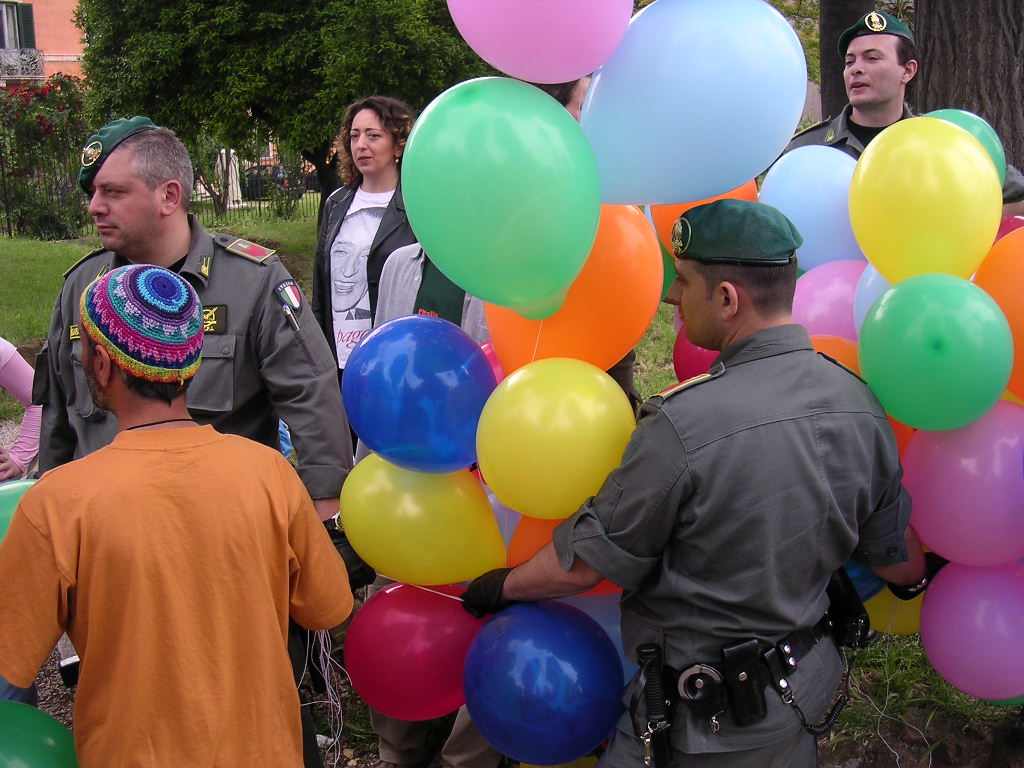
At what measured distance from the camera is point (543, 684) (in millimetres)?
2174

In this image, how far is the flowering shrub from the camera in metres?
16.6

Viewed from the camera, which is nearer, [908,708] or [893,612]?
[893,612]

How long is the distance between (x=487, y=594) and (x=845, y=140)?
2.44 meters

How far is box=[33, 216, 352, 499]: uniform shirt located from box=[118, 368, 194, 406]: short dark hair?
2.80 feet

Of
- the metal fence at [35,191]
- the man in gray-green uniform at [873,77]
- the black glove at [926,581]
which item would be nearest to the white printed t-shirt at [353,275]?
the man in gray-green uniform at [873,77]

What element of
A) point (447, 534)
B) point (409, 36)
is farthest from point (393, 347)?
point (409, 36)

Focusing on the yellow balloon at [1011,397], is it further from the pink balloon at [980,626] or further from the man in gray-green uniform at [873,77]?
the man in gray-green uniform at [873,77]

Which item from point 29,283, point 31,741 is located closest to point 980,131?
point 31,741

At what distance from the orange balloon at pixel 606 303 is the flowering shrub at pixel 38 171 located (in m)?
16.6

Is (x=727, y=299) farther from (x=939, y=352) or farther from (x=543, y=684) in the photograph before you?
(x=543, y=684)

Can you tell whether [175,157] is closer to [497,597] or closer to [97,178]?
[97,178]

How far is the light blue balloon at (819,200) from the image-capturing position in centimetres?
286

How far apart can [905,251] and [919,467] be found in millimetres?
541

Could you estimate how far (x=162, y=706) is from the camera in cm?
182
